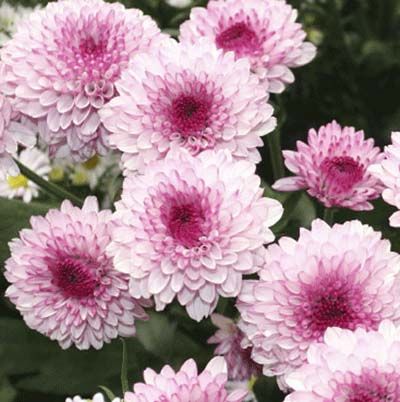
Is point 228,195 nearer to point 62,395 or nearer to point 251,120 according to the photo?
point 251,120

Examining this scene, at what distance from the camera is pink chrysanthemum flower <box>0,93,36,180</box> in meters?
0.75

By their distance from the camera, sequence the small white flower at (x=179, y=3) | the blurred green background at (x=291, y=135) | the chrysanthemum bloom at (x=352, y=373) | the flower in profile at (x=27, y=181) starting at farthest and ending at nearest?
the small white flower at (x=179, y=3)
the flower in profile at (x=27, y=181)
the blurred green background at (x=291, y=135)
the chrysanthemum bloom at (x=352, y=373)

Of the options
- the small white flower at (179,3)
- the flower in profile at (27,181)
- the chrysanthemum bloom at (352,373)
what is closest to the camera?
the chrysanthemum bloom at (352,373)

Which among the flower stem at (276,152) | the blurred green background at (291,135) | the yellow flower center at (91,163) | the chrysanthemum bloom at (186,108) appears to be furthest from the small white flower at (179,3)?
the chrysanthemum bloom at (186,108)

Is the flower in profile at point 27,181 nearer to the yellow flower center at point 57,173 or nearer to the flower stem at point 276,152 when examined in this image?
the yellow flower center at point 57,173

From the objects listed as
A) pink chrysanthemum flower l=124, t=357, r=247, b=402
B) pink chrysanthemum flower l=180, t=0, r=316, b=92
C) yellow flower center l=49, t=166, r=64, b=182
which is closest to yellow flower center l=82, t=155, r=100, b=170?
yellow flower center l=49, t=166, r=64, b=182

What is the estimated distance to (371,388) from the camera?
556mm

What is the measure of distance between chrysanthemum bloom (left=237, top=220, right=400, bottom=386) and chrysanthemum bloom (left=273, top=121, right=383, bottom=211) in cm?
9

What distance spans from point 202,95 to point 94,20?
0.37 ft

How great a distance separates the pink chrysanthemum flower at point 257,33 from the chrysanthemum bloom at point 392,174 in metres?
0.18

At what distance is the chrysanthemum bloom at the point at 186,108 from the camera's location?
73cm

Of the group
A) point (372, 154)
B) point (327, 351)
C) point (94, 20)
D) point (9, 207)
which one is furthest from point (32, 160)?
point (327, 351)

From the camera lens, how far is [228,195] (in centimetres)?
66

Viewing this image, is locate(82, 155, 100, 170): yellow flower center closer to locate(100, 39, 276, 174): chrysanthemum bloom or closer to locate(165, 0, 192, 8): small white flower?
locate(165, 0, 192, 8): small white flower
